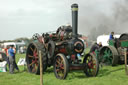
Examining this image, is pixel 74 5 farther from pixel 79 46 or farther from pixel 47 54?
pixel 47 54

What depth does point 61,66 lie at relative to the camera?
19.9 feet

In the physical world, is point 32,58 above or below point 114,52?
below

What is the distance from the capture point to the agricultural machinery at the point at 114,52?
8945mm

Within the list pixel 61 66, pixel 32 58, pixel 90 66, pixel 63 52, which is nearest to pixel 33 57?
pixel 32 58

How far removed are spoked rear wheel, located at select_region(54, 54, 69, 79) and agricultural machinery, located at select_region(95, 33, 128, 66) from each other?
360 centimetres

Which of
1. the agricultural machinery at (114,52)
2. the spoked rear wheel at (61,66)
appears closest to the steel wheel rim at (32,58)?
the spoked rear wheel at (61,66)

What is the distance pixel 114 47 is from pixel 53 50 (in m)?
3.90

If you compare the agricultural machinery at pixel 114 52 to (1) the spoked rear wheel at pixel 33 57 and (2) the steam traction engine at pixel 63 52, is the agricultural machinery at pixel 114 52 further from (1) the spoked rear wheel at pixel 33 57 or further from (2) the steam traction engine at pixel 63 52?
(1) the spoked rear wheel at pixel 33 57

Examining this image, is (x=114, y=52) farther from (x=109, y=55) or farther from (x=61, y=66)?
(x=61, y=66)

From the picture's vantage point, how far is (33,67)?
771cm

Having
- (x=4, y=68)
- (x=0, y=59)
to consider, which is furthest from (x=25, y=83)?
(x=0, y=59)

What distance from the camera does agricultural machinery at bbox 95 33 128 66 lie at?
895 centimetres

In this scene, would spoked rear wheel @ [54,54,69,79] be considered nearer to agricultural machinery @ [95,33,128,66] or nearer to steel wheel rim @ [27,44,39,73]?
steel wheel rim @ [27,44,39,73]

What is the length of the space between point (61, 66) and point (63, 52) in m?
0.93
